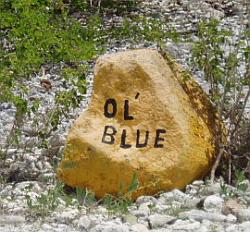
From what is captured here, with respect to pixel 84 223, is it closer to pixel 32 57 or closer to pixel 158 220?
pixel 158 220

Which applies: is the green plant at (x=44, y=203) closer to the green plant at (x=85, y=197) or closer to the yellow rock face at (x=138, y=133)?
the green plant at (x=85, y=197)

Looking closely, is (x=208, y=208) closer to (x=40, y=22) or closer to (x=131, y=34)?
(x=40, y=22)

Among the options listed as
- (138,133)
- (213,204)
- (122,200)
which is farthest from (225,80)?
(122,200)

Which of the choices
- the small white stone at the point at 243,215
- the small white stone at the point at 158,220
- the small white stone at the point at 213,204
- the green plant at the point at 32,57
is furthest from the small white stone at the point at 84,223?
the green plant at the point at 32,57

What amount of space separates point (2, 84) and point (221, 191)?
1599mm

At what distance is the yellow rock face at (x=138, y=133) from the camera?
5.70 m

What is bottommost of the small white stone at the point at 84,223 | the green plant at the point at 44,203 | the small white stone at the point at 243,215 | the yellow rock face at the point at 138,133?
the small white stone at the point at 84,223

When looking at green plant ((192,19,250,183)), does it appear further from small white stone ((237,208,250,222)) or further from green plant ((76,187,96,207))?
green plant ((76,187,96,207))

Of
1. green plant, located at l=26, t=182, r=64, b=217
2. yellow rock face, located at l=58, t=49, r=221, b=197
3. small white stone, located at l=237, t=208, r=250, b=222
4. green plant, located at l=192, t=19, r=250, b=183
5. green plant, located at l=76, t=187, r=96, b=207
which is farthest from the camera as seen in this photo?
green plant, located at l=192, t=19, r=250, b=183

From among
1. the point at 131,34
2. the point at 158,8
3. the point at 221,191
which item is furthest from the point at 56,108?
the point at 158,8

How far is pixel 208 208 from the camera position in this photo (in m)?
5.32

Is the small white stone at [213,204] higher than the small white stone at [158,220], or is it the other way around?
the small white stone at [213,204]

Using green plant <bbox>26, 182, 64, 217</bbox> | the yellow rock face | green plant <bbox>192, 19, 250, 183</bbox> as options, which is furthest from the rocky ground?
green plant <bbox>192, 19, 250, 183</bbox>

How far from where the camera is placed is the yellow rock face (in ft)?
18.7
